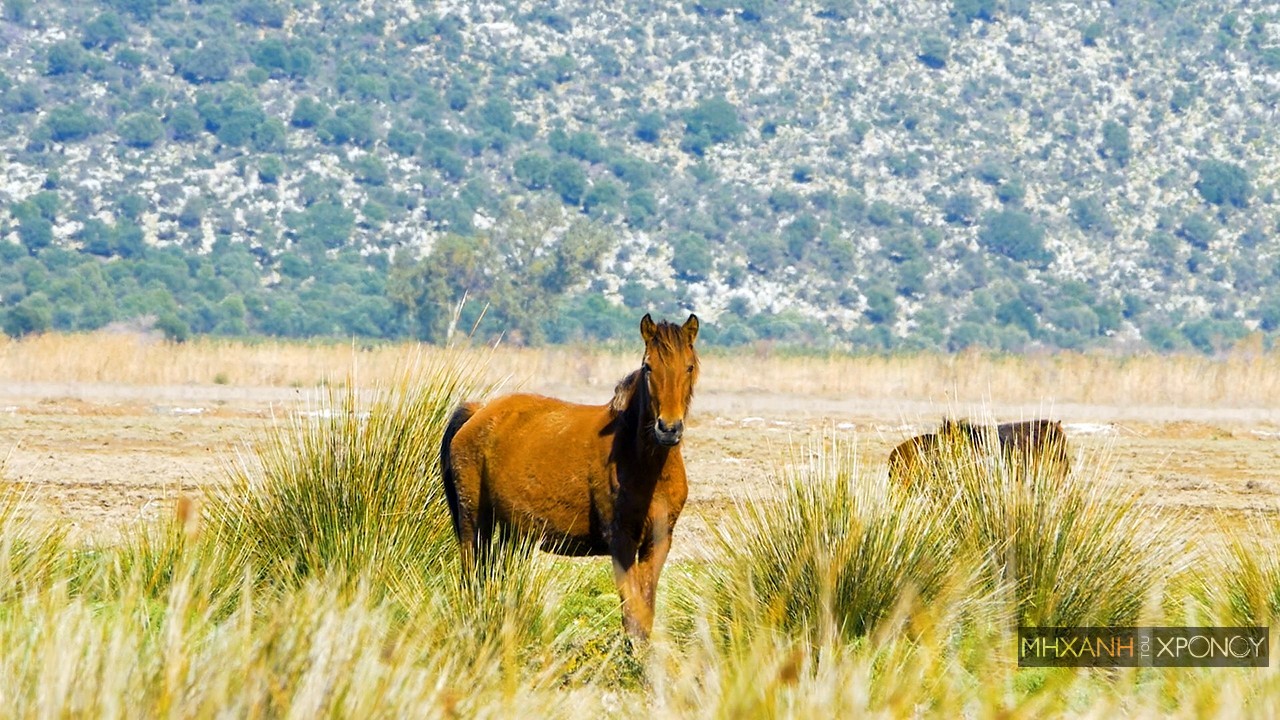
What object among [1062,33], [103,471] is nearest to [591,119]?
[1062,33]

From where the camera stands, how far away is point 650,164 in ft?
318

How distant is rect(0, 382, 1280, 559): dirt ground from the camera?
1348 centimetres

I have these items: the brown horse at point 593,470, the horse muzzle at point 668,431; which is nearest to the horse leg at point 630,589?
the brown horse at point 593,470

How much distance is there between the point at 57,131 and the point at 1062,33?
2314 inches

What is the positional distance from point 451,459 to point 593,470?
1.06 metres

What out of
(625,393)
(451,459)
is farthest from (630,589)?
(451,459)

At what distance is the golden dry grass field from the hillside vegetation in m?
32.6

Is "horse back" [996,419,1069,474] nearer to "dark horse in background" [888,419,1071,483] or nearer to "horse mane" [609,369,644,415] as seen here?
"dark horse in background" [888,419,1071,483]

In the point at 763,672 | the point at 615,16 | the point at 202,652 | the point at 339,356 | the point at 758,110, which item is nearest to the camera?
the point at 202,652

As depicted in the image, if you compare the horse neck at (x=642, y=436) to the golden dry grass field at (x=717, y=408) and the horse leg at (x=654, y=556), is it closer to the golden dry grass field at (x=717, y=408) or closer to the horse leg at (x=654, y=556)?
the horse leg at (x=654, y=556)

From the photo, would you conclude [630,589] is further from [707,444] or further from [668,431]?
[707,444]

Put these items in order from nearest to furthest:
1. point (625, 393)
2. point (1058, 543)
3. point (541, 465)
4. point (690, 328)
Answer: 1. point (690, 328)
2. point (625, 393)
3. point (1058, 543)
4. point (541, 465)

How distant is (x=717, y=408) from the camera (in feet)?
97.2

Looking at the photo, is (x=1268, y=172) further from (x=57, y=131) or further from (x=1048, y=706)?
(x=1048, y=706)
